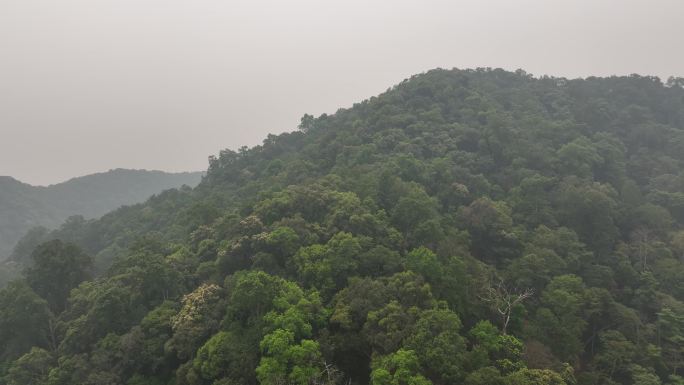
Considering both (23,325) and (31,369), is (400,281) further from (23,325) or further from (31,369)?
(23,325)

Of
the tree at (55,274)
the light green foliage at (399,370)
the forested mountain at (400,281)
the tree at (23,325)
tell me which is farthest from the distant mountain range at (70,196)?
the light green foliage at (399,370)

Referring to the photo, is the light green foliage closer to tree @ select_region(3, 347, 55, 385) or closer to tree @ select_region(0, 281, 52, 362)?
tree @ select_region(3, 347, 55, 385)

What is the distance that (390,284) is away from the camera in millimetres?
19281

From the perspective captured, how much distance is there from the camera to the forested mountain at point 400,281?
17.4 metres

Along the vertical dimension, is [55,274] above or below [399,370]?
above

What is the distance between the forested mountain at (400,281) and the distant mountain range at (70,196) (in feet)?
251

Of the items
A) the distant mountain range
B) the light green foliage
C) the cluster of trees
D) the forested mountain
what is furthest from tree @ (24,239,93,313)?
the distant mountain range

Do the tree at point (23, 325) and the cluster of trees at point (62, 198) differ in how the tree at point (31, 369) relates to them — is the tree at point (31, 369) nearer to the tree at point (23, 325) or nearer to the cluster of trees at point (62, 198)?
the tree at point (23, 325)

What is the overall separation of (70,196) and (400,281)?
147953mm

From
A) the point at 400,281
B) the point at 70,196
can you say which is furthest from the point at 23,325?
the point at 70,196

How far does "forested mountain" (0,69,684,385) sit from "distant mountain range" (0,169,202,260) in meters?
76.5

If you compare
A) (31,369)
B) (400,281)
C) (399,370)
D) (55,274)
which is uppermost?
(55,274)

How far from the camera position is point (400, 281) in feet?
64.0

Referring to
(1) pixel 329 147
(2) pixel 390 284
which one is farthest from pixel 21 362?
(1) pixel 329 147
